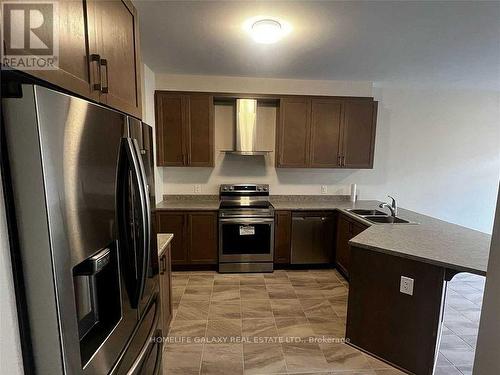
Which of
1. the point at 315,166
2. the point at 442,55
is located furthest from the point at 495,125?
the point at 315,166

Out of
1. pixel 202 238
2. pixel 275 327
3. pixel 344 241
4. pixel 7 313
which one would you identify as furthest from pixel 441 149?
pixel 7 313

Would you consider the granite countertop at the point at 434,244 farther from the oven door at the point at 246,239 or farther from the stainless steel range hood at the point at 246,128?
the stainless steel range hood at the point at 246,128

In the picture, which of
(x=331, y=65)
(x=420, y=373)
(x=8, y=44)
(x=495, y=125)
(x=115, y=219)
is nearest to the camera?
(x=8, y=44)

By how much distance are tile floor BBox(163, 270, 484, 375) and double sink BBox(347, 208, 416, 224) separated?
2.98ft

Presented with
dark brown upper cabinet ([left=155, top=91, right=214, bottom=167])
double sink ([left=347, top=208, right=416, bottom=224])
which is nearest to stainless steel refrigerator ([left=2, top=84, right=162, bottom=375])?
dark brown upper cabinet ([left=155, top=91, right=214, bottom=167])

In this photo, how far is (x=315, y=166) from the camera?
12.4 ft

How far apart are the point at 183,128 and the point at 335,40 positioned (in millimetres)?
A: 2111

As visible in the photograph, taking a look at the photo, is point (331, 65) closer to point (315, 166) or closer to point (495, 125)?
point (315, 166)

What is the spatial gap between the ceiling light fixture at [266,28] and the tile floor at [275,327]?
8.48 feet

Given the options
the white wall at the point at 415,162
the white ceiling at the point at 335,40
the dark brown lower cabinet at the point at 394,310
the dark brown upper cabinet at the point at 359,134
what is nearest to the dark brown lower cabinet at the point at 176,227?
the white wall at the point at 415,162

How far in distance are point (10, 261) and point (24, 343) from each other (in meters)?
0.21

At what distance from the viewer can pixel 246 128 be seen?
3.65m

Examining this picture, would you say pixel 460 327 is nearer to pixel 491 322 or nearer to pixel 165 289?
pixel 491 322

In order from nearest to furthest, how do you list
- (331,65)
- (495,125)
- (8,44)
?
(8,44), (331,65), (495,125)
